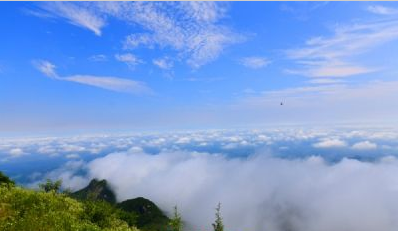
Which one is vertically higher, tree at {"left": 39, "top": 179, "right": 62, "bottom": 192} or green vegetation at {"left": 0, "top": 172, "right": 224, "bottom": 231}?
green vegetation at {"left": 0, "top": 172, "right": 224, "bottom": 231}

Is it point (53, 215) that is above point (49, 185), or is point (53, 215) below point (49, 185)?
above

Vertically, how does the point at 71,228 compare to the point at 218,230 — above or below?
above

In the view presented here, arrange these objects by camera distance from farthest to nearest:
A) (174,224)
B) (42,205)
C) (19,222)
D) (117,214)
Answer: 1. (174,224)
2. (117,214)
3. (42,205)
4. (19,222)

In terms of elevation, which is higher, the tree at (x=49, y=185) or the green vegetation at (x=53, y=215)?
the green vegetation at (x=53, y=215)

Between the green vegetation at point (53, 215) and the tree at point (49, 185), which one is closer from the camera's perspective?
the green vegetation at point (53, 215)

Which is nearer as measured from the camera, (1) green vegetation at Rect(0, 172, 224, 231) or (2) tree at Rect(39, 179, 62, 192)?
(1) green vegetation at Rect(0, 172, 224, 231)

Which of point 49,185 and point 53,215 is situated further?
point 49,185

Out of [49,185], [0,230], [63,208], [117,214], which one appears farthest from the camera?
[49,185]

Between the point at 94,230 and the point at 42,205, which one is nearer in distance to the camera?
the point at 94,230

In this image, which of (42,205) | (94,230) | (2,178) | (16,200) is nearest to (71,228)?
(94,230)

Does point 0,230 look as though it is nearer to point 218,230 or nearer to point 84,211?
point 84,211
